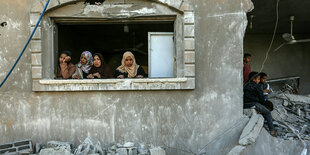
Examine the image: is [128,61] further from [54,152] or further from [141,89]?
[54,152]

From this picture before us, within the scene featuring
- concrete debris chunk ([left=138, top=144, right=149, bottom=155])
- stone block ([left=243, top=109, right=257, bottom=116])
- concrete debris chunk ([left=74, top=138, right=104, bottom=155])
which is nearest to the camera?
concrete debris chunk ([left=74, top=138, right=104, bottom=155])

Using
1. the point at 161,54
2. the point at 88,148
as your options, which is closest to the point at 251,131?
the point at 161,54

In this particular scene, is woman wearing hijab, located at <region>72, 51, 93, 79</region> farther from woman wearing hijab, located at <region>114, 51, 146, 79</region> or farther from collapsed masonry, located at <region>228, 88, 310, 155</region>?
collapsed masonry, located at <region>228, 88, 310, 155</region>

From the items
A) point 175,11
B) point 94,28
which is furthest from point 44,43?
point 94,28

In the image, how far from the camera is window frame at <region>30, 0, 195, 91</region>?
454 centimetres

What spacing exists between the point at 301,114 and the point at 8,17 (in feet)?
20.1

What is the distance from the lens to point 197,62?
470 cm

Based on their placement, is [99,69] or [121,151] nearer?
[121,151]

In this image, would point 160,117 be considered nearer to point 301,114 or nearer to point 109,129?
point 109,129

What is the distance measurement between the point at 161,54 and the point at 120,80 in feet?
3.10

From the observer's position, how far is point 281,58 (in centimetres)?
991

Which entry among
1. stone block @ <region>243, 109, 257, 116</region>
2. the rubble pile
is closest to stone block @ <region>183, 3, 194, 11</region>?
stone block @ <region>243, 109, 257, 116</region>

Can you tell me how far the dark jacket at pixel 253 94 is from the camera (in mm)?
5234

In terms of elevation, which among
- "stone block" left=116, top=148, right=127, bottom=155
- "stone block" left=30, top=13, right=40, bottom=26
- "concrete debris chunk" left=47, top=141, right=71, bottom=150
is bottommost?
"stone block" left=116, top=148, right=127, bottom=155
